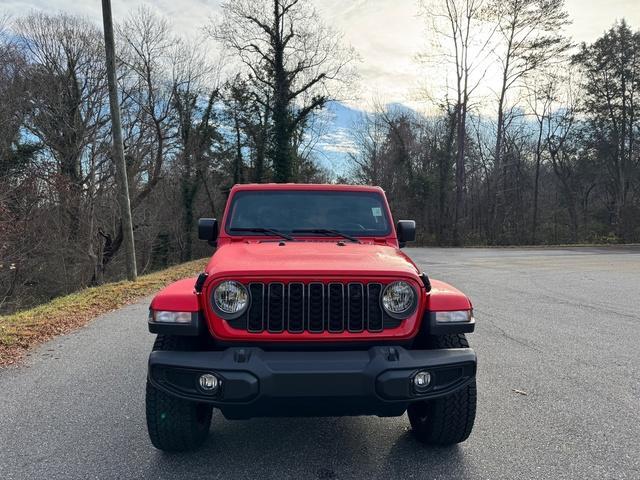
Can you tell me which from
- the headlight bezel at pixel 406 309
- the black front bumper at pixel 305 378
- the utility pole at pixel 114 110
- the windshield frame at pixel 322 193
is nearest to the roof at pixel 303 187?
the windshield frame at pixel 322 193

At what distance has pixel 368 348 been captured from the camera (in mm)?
2797

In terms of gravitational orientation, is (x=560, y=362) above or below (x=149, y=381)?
below

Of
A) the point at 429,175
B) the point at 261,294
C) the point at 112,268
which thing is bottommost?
the point at 112,268

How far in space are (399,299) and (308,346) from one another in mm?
606

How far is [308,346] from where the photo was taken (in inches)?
109

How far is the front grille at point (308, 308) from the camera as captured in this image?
2.74 meters

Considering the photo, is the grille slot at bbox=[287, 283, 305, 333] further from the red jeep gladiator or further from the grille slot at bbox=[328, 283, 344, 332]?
the grille slot at bbox=[328, 283, 344, 332]

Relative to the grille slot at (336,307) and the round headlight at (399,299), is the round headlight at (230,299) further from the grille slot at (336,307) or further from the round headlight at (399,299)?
the round headlight at (399,299)

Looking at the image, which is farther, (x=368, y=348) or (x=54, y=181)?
(x=54, y=181)

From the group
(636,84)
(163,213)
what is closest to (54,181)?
(163,213)

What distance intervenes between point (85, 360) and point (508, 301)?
279 inches

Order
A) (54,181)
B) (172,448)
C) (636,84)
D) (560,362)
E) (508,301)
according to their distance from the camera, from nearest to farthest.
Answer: (172,448)
(560,362)
(508,301)
(54,181)
(636,84)

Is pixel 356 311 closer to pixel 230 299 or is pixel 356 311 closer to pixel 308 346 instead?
pixel 308 346

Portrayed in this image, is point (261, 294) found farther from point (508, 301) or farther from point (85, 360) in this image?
point (508, 301)
